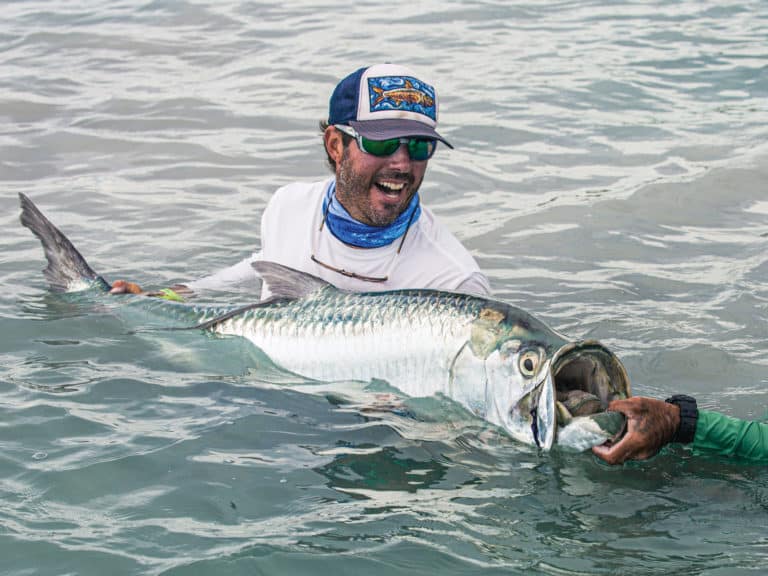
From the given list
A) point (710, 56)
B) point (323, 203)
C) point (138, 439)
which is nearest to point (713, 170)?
point (710, 56)

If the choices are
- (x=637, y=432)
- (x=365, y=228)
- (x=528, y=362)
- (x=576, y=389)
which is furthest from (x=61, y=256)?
(x=637, y=432)

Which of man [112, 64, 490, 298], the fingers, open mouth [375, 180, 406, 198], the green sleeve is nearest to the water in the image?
the green sleeve

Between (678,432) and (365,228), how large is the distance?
1935 millimetres

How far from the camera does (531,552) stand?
4.05 m

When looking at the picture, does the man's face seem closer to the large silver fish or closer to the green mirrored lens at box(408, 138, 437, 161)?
the green mirrored lens at box(408, 138, 437, 161)

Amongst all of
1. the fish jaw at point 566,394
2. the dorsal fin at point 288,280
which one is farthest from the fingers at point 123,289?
the fish jaw at point 566,394

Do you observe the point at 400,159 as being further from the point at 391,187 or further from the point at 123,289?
the point at 123,289

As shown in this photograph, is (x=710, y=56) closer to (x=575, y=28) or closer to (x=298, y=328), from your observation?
(x=575, y=28)

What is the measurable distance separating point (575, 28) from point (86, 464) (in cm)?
1216

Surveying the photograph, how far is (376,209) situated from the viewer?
5.55 meters

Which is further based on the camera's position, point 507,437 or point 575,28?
point 575,28

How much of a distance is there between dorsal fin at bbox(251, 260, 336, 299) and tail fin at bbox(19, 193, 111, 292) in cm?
136

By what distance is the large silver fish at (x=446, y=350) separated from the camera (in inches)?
172

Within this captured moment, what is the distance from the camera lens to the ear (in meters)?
5.63
